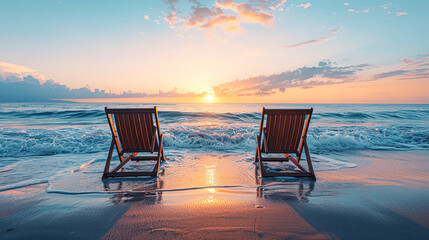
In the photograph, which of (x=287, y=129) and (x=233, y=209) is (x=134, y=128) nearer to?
(x=233, y=209)

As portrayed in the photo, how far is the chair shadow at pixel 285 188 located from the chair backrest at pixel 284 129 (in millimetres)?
738

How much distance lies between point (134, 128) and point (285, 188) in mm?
3137

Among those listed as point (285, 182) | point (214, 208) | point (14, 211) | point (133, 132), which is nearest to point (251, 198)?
point (214, 208)

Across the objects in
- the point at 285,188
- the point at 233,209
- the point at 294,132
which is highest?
the point at 294,132

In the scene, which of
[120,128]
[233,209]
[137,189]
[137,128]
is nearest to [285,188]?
[233,209]

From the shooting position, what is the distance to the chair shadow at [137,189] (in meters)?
2.78

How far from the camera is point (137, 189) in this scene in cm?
320

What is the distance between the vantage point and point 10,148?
6094 millimetres

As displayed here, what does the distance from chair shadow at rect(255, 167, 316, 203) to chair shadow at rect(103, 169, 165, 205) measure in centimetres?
160

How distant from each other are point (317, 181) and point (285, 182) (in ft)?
2.06

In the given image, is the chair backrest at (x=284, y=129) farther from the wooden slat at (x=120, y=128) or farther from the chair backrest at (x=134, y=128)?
the wooden slat at (x=120, y=128)

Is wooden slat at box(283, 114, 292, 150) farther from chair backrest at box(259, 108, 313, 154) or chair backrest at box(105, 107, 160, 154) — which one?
chair backrest at box(105, 107, 160, 154)

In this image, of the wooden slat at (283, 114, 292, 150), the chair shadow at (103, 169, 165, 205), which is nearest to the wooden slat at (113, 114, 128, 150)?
the chair shadow at (103, 169, 165, 205)

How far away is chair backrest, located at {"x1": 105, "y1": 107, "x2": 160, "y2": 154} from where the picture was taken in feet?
12.8
